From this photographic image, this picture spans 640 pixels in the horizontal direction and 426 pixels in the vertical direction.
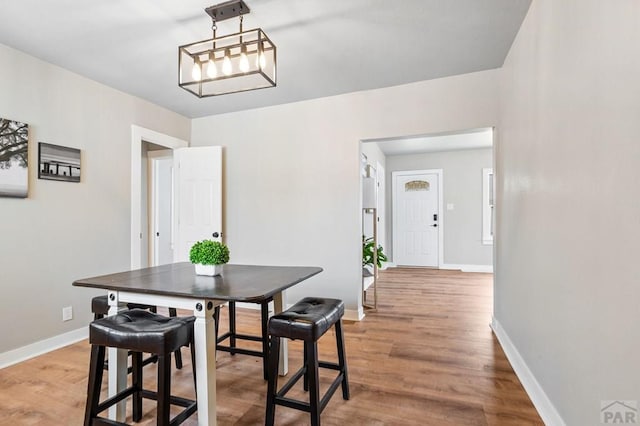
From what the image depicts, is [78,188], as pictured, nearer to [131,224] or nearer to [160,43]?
[131,224]

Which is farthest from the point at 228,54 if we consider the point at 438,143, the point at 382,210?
the point at 382,210

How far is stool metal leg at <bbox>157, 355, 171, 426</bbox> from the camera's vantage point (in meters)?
1.45

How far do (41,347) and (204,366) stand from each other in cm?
219

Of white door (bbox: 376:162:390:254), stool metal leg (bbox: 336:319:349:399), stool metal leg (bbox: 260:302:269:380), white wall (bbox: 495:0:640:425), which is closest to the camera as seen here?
white wall (bbox: 495:0:640:425)

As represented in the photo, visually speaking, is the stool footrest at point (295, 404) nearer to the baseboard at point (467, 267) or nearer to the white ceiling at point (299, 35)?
the white ceiling at point (299, 35)

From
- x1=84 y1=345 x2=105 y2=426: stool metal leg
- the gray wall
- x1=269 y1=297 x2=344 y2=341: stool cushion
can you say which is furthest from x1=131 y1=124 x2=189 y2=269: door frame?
the gray wall

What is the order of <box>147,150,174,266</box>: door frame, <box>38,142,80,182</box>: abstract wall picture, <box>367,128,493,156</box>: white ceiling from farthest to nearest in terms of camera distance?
<box>367,128,493,156</box>: white ceiling → <box>147,150,174,266</box>: door frame → <box>38,142,80,182</box>: abstract wall picture

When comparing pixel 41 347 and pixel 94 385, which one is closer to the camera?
pixel 94 385

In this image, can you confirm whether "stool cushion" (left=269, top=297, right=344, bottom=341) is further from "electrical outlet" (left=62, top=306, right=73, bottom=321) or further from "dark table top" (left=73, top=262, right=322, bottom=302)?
"electrical outlet" (left=62, top=306, right=73, bottom=321)

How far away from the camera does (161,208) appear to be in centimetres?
502

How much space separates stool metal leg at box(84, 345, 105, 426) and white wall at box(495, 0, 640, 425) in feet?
7.25

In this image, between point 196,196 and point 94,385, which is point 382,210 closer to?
point 196,196

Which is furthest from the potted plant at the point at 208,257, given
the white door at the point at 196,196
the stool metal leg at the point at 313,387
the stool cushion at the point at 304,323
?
the white door at the point at 196,196

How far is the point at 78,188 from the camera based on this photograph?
10.3 ft
